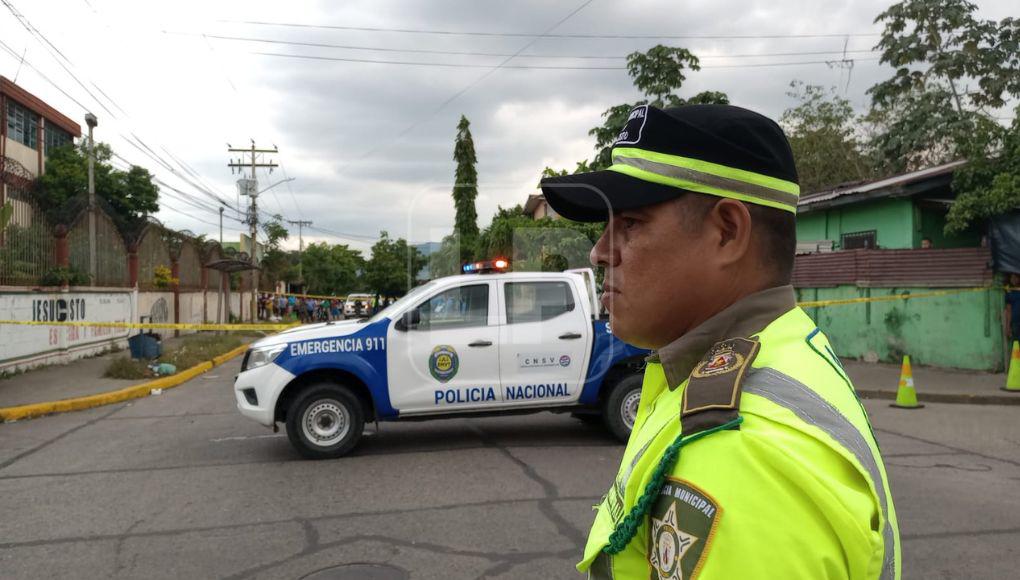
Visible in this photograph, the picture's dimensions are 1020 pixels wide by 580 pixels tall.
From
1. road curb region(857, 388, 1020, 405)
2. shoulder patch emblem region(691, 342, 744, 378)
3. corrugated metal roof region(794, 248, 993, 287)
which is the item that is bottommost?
road curb region(857, 388, 1020, 405)

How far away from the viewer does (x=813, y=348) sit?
114cm

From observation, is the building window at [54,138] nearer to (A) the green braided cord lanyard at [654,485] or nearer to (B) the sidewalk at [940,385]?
(B) the sidewalk at [940,385]

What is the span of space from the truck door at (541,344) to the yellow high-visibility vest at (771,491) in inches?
261

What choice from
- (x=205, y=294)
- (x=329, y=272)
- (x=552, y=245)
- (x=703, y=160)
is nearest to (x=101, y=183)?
(x=205, y=294)

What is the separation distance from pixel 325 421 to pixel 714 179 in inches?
262

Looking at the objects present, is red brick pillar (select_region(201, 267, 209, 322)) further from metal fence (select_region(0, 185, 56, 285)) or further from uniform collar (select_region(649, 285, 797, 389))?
uniform collar (select_region(649, 285, 797, 389))

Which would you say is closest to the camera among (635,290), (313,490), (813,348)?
(813,348)

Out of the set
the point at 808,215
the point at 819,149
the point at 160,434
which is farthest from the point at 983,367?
the point at 819,149

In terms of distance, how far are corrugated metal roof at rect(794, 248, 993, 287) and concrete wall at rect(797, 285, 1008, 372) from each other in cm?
19

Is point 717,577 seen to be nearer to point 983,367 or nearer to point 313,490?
point 313,490

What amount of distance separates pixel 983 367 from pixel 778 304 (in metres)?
14.3

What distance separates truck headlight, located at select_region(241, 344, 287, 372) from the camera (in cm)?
727

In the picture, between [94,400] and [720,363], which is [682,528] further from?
[94,400]

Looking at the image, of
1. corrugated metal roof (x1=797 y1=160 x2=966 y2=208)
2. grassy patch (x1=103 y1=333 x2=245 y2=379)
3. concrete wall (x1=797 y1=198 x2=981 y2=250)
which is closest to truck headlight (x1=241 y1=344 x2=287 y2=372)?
grassy patch (x1=103 y1=333 x2=245 y2=379)
